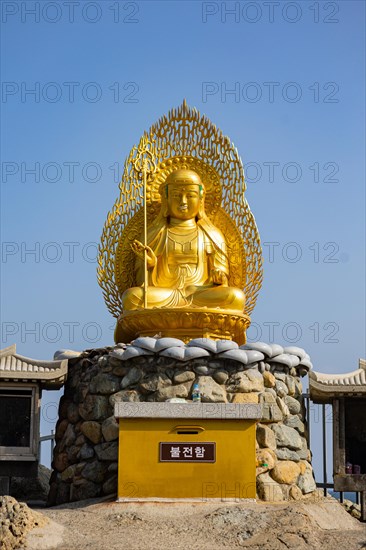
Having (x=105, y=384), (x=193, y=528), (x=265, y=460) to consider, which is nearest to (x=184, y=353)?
(x=105, y=384)

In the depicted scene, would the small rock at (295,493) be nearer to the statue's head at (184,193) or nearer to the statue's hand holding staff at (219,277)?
the statue's hand holding staff at (219,277)

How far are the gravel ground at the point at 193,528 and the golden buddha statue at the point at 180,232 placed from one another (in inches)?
139

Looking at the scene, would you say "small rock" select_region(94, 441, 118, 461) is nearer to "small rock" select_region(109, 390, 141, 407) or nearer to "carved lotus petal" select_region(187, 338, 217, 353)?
"small rock" select_region(109, 390, 141, 407)

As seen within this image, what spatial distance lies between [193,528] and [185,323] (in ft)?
13.0

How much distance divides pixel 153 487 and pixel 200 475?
540 millimetres

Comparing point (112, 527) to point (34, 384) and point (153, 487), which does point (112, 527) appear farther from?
point (34, 384)

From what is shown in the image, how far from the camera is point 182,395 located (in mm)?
12211

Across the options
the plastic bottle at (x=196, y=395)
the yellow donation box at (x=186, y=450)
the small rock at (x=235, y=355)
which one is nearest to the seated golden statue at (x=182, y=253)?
the small rock at (x=235, y=355)

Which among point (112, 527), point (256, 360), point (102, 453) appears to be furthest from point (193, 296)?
point (112, 527)

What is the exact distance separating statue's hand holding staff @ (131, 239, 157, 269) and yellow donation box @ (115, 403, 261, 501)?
11.1 feet

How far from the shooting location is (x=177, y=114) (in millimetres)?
15062

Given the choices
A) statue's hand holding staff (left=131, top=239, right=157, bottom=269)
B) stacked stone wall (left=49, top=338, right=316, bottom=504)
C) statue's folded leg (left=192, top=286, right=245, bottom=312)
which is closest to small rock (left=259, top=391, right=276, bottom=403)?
stacked stone wall (left=49, top=338, right=316, bottom=504)

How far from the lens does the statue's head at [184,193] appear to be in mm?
14680

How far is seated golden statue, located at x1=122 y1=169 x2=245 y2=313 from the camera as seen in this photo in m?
14.0
